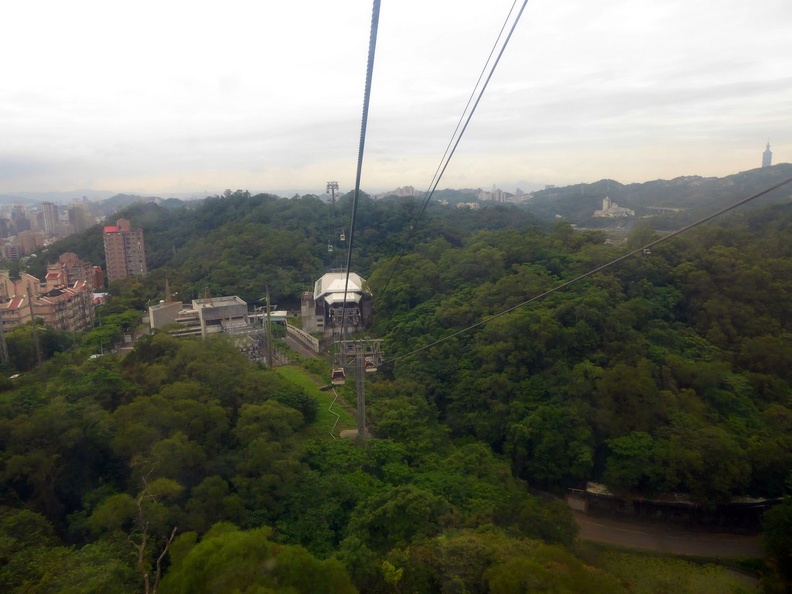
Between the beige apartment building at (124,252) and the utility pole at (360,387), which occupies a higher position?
the beige apartment building at (124,252)

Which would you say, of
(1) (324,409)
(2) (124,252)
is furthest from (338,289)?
(2) (124,252)

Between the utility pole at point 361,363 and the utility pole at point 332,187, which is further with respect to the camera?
the utility pole at point 332,187

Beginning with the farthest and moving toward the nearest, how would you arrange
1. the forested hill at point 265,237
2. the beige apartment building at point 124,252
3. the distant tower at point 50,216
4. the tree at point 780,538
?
the distant tower at point 50,216 → the beige apartment building at point 124,252 → the forested hill at point 265,237 → the tree at point 780,538

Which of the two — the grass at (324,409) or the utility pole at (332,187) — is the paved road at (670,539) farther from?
the utility pole at (332,187)

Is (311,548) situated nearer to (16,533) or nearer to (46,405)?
(16,533)

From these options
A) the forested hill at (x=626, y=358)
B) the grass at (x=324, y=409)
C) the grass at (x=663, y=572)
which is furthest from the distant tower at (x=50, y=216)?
the grass at (x=663, y=572)
